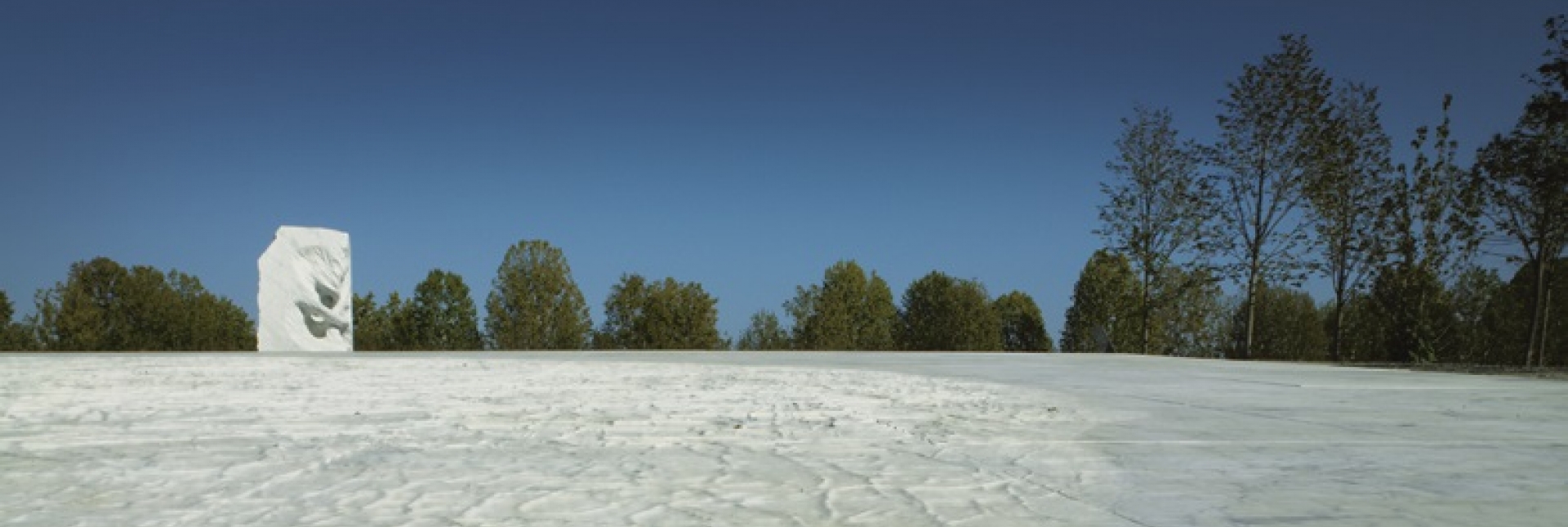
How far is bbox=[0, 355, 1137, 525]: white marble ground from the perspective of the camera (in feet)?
9.84

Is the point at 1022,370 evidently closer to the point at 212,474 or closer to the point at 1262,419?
the point at 1262,419

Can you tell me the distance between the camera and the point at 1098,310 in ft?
128

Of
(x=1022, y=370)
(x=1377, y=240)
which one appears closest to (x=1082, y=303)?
(x=1377, y=240)

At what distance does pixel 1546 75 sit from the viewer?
57.6ft

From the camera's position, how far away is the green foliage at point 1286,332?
137 ft

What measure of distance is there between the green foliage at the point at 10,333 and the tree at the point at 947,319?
31563 mm

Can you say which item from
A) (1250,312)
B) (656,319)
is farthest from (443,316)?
(1250,312)

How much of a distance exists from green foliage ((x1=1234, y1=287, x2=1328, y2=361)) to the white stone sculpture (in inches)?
1355

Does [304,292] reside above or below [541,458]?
above

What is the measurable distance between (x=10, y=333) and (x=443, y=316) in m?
14.6

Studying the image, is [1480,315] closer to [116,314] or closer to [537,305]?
[537,305]

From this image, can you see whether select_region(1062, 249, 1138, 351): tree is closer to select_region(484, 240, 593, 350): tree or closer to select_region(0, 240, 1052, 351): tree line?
select_region(0, 240, 1052, 351): tree line

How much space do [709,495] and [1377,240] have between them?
2600cm

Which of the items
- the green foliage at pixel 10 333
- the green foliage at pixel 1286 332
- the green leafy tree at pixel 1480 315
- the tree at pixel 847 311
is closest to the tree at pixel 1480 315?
the green leafy tree at pixel 1480 315
